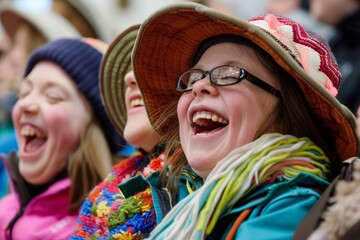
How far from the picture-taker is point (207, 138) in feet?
6.69

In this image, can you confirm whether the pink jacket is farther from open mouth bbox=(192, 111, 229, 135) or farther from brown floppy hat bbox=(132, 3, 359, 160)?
open mouth bbox=(192, 111, 229, 135)

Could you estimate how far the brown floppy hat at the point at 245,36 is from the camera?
1.93 m

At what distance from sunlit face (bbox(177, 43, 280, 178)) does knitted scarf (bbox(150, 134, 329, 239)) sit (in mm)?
61

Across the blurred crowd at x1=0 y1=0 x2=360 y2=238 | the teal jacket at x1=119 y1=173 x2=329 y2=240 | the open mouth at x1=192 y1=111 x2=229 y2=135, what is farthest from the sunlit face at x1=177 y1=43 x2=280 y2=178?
the blurred crowd at x1=0 y1=0 x2=360 y2=238

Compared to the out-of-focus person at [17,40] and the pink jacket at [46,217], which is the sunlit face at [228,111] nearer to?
the pink jacket at [46,217]

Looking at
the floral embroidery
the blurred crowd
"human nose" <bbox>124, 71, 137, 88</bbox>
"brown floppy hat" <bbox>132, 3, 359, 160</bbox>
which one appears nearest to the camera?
"brown floppy hat" <bbox>132, 3, 359, 160</bbox>

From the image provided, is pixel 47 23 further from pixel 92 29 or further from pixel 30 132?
pixel 30 132

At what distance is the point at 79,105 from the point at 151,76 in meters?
0.79

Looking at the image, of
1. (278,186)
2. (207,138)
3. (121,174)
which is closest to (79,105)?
(121,174)

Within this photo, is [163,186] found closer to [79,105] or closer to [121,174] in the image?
[121,174]

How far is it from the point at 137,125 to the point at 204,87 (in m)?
0.56

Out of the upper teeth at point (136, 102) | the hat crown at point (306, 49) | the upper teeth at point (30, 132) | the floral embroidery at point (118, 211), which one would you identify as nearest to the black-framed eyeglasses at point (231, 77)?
the hat crown at point (306, 49)

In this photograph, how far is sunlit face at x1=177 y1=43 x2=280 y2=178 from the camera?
2.02 metres

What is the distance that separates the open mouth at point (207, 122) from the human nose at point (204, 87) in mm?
59
